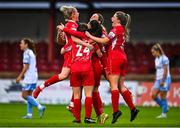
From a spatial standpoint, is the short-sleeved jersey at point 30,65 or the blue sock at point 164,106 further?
the blue sock at point 164,106

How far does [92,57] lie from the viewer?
51.8ft

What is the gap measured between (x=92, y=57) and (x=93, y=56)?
33 mm

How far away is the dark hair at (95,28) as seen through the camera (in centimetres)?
1540

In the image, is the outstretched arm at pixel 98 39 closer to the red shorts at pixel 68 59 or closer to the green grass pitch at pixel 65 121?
the red shorts at pixel 68 59

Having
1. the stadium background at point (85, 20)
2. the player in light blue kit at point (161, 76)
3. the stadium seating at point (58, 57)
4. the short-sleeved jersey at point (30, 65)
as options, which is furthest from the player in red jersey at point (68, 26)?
the stadium background at point (85, 20)

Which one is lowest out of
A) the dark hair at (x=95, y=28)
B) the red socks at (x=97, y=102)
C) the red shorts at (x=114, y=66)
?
the red socks at (x=97, y=102)

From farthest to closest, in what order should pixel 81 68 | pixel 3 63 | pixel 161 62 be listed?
pixel 3 63 < pixel 161 62 < pixel 81 68

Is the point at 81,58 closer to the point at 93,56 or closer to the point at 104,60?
the point at 93,56

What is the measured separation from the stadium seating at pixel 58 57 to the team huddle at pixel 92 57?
1586 cm

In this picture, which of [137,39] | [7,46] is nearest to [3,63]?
[7,46]

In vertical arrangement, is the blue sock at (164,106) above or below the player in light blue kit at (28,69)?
below

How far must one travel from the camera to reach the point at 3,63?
33.7m

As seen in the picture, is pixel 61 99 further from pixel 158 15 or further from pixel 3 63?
pixel 158 15

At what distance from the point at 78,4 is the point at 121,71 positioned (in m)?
21.1
